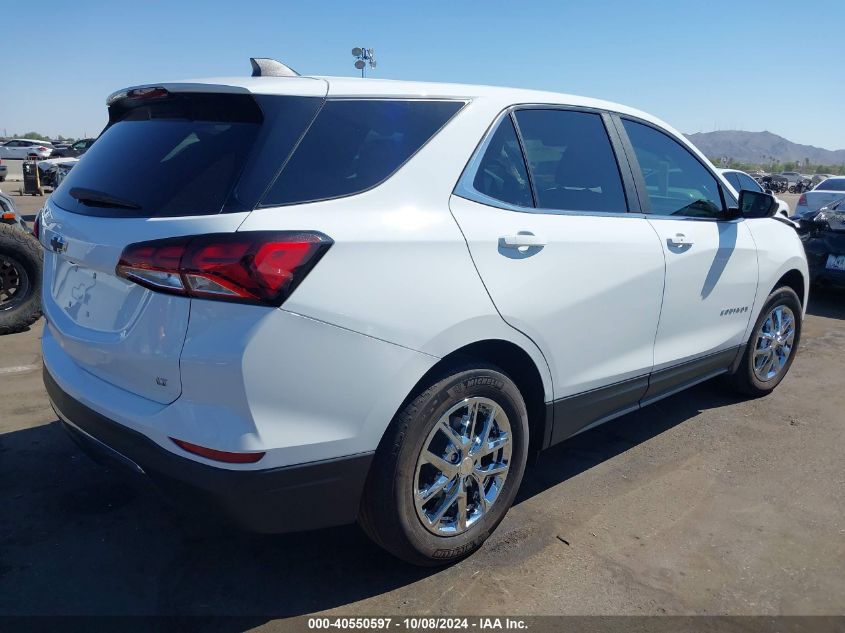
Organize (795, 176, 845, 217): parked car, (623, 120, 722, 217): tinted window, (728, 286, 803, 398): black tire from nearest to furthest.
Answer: (623, 120, 722, 217): tinted window
(728, 286, 803, 398): black tire
(795, 176, 845, 217): parked car

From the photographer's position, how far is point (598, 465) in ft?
12.0

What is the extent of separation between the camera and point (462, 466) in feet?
8.59

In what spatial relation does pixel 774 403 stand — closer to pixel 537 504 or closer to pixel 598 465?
pixel 598 465

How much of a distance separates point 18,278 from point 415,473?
473cm

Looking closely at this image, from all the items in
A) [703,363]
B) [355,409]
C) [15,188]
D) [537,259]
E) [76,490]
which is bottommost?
[15,188]

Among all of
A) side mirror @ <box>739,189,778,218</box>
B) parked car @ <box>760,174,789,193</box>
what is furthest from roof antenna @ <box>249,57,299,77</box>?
parked car @ <box>760,174,789,193</box>

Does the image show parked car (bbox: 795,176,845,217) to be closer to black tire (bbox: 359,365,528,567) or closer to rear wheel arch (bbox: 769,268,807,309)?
rear wheel arch (bbox: 769,268,807,309)

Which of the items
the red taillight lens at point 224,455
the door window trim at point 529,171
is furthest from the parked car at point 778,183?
the red taillight lens at point 224,455

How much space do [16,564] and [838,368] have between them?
5.78 meters

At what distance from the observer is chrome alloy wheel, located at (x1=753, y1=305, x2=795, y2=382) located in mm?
4578

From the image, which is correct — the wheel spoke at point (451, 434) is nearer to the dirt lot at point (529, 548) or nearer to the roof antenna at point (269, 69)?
the dirt lot at point (529, 548)

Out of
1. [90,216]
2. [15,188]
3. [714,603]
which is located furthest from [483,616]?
[15,188]

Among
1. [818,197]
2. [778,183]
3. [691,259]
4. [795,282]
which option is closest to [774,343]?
[795,282]

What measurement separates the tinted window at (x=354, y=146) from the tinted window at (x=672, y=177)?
141 centimetres
